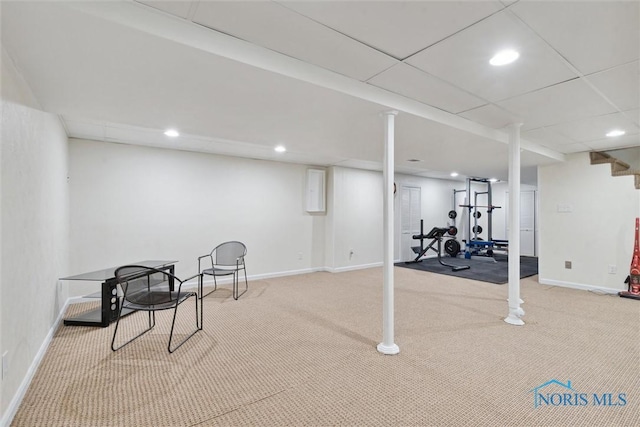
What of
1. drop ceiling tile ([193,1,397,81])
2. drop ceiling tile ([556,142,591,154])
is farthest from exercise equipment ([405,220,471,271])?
drop ceiling tile ([193,1,397,81])

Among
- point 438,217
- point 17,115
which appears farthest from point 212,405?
point 438,217

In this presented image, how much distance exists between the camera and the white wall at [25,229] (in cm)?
176

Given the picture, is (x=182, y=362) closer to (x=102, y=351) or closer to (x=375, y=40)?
(x=102, y=351)

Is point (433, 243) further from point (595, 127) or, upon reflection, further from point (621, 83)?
point (621, 83)

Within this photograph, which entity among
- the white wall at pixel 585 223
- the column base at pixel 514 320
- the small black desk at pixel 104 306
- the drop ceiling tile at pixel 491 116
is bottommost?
the column base at pixel 514 320

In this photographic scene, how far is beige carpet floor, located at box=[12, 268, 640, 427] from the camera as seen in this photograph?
182 cm

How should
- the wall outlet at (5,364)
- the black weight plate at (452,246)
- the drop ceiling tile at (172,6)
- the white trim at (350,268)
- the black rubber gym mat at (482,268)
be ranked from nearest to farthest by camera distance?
the drop ceiling tile at (172,6) < the wall outlet at (5,364) < the black rubber gym mat at (482,268) < the white trim at (350,268) < the black weight plate at (452,246)

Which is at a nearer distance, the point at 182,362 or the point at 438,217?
the point at 182,362

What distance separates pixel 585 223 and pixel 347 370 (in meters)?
4.99

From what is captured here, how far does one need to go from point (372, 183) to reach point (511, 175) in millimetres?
3611

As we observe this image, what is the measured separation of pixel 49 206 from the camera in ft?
9.23

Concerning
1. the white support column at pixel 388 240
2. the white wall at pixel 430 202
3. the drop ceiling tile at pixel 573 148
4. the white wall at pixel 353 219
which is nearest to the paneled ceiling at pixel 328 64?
the white support column at pixel 388 240

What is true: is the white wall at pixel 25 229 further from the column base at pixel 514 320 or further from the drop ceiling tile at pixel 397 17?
the column base at pixel 514 320

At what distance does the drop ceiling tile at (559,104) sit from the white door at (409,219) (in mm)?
4400
